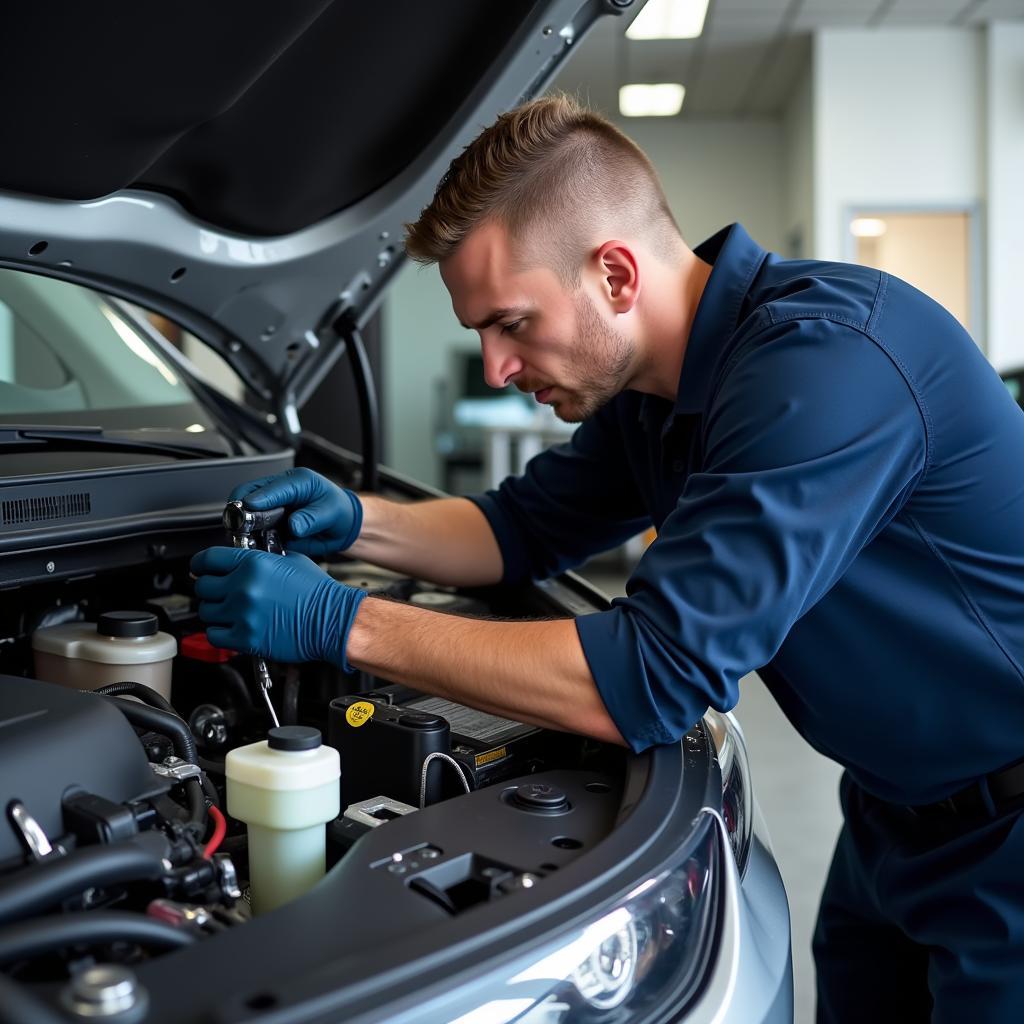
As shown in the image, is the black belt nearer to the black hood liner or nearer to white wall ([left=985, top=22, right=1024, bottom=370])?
the black hood liner

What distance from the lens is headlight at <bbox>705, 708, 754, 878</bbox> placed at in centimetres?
100

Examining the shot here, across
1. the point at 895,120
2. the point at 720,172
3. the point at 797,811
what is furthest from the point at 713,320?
the point at 720,172

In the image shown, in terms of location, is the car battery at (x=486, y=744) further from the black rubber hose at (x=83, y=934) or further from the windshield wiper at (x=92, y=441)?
the windshield wiper at (x=92, y=441)

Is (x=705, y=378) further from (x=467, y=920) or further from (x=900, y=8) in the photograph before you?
(x=900, y=8)

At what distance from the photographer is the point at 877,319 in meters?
1.05

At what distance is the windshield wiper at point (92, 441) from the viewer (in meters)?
1.27

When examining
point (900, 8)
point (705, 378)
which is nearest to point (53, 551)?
point (705, 378)

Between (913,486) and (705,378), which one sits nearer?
(913,486)

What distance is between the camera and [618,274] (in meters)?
1.24

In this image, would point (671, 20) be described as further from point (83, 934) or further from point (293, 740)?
point (83, 934)

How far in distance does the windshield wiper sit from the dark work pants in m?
1.00

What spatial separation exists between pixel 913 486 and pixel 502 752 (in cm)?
49

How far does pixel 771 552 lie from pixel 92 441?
871 millimetres

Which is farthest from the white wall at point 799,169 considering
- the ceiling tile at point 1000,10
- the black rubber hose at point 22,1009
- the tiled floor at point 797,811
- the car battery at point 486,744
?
the black rubber hose at point 22,1009
